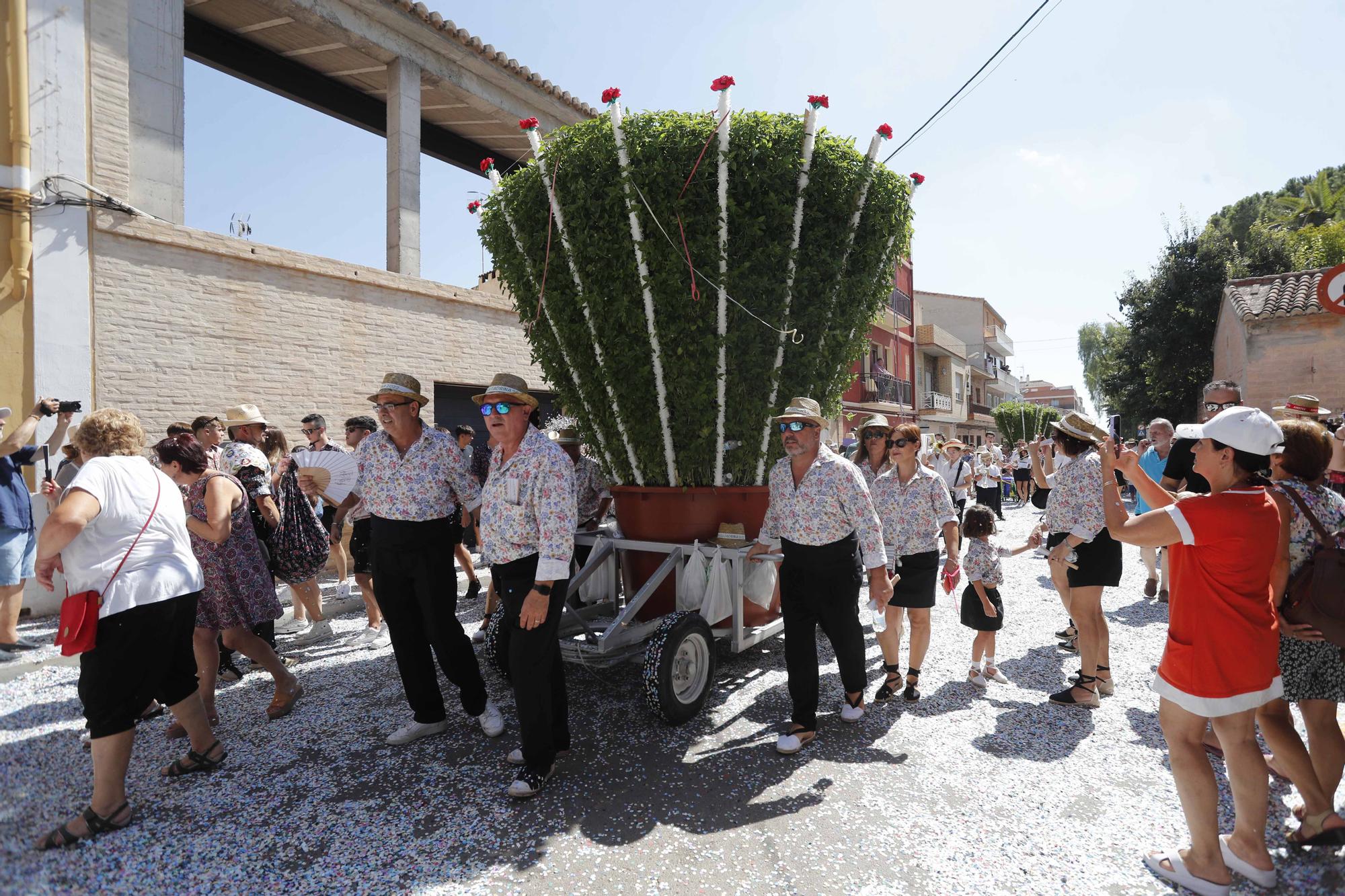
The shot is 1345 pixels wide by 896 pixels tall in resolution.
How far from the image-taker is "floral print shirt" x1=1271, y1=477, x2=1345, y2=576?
8.75ft

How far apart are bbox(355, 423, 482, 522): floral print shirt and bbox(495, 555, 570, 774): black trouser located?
59cm

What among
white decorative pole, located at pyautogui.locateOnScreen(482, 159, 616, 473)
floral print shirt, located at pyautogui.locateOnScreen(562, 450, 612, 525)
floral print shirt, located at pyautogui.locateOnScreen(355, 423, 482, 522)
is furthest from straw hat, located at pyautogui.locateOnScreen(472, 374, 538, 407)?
floral print shirt, located at pyautogui.locateOnScreen(562, 450, 612, 525)

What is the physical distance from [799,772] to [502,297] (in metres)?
9.41

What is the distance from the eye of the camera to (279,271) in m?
8.58

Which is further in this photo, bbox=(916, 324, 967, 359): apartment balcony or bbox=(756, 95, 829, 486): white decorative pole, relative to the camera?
bbox=(916, 324, 967, 359): apartment balcony

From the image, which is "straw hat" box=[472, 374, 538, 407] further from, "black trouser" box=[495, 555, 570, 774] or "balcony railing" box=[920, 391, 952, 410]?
"balcony railing" box=[920, 391, 952, 410]

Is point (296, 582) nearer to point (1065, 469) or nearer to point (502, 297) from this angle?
point (1065, 469)

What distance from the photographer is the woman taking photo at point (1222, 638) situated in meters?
2.38

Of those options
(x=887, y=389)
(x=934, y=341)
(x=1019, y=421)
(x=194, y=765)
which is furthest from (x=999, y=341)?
(x=194, y=765)

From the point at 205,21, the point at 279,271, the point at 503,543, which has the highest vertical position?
the point at 205,21

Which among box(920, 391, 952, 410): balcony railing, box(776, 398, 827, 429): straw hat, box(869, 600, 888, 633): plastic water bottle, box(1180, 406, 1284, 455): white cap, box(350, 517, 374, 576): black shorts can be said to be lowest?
box(869, 600, 888, 633): plastic water bottle

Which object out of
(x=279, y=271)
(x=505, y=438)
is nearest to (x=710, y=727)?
(x=505, y=438)

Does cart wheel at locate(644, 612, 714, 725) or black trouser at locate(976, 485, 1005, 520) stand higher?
black trouser at locate(976, 485, 1005, 520)

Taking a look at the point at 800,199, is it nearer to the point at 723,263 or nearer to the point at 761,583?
the point at 723,263
